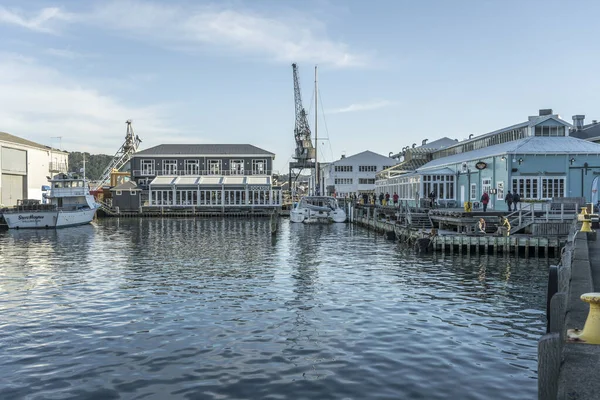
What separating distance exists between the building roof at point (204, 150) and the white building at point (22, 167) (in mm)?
13929

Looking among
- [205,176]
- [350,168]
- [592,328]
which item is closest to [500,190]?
[592,328]

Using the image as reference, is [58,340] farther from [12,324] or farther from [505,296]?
[505,296]

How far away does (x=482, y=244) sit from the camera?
32.8 meters

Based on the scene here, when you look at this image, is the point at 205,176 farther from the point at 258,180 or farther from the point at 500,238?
the point at 500,238

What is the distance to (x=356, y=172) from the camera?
11250 cm

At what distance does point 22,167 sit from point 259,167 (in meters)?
36.2

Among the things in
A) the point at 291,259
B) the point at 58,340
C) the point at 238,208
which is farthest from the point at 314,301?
the point at 238,208

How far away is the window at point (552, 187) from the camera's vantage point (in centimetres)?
4203

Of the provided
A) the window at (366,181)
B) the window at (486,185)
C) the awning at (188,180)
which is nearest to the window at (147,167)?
the awning at (188,180)

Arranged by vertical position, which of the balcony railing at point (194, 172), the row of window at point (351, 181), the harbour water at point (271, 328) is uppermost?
the balcony railing at point (194, 172)

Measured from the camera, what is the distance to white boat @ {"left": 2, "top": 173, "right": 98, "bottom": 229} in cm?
5875

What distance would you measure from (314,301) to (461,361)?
7.59 m

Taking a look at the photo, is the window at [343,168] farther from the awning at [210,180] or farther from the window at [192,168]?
the window at [192,168]

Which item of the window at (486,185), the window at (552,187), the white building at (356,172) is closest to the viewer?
the window at (552,187)
